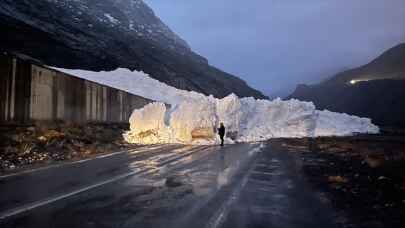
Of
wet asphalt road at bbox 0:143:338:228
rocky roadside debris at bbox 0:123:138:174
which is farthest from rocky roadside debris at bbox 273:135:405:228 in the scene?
rocky roadside debris at bbox 0:123:138:174

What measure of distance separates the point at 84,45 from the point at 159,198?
81.6 m

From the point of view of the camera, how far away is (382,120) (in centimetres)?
8931

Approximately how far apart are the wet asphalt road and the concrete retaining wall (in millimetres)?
7134

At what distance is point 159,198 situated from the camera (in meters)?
8.28

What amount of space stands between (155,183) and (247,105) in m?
32.5

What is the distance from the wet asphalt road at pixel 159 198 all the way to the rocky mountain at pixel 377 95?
7323 cm

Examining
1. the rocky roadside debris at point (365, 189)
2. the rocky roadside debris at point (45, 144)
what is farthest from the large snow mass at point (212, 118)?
the rocky roadside debris at point (365, 189)

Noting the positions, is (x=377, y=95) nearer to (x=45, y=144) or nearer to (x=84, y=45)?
(x=84, y=45)

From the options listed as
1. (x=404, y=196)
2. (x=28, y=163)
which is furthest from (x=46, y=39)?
(x=404, y=196)

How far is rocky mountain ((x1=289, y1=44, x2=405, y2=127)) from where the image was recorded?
3556 inches

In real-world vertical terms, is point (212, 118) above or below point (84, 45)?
below

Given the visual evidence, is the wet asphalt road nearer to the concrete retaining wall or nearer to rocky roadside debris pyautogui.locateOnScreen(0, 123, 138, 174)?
rocky roadside debris pyautogui.locateOnScreen(0, 123, 138, 174)

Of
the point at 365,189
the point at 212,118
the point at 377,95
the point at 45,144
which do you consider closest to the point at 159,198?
the point at 365,189

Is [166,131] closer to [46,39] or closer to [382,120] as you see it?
[46,39]
